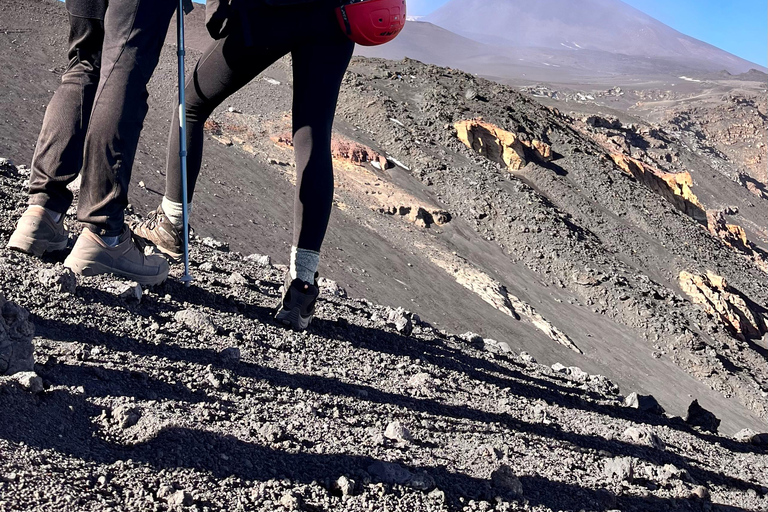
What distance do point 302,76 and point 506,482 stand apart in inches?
60.1

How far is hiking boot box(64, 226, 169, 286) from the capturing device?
94.0 inches

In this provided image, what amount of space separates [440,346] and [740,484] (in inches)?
58.1

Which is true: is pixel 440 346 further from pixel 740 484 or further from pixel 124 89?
pixel 124 89

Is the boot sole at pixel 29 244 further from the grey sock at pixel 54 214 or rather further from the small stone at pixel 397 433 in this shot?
the small stone at pixel 397 433

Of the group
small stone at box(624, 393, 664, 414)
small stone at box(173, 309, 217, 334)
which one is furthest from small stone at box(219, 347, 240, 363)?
small stone at box(624, 393, 664, 414)

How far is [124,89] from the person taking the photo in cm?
217

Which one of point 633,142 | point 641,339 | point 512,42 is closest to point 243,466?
point 641,339

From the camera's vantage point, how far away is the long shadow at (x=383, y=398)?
6.94ft

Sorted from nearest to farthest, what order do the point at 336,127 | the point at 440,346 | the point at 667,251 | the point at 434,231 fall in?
the point at 440,346 < the point at 434,231 < the point at 336,127 < the point at 667,251

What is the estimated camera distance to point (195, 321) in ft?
8.02

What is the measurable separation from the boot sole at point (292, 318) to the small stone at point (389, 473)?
1081 millimetres

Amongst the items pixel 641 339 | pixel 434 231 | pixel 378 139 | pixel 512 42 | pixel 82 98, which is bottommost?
pixel 641 339

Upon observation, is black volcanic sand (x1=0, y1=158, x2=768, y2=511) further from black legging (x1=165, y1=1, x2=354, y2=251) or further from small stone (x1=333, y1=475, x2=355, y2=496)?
black legging (x1=165, y1=1, x2=354, y2=251)

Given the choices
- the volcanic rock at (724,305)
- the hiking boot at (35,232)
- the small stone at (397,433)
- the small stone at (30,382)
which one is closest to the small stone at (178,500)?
the small stone at (30,382)
